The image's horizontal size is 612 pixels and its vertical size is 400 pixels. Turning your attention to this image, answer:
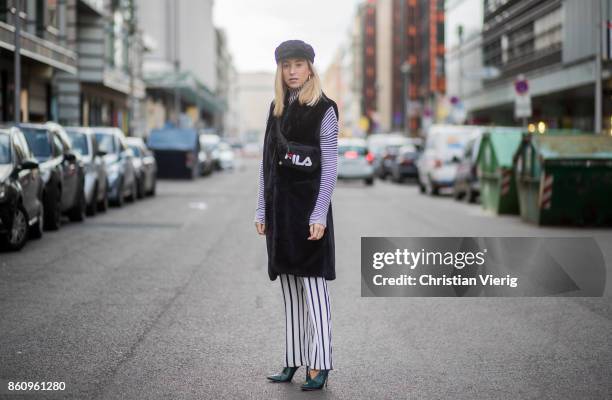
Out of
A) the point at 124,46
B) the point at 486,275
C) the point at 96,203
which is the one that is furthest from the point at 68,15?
the point at 486,275

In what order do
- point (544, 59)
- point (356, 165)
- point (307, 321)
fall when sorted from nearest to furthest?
point (307, 321) → point (356, 165) → point (544, 59)

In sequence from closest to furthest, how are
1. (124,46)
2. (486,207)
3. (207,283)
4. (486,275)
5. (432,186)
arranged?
(486,275), (207,283), (486,207), (432,186), (124,46)

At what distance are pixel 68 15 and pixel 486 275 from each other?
47613mm

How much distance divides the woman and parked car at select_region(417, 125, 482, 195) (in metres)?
26.3

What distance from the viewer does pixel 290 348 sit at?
633cm

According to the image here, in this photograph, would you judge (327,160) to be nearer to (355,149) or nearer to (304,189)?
(304,189)

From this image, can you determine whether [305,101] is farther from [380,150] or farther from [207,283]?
[380,150]

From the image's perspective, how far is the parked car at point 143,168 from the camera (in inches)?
1139

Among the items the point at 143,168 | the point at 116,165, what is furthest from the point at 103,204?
the point at 143,168

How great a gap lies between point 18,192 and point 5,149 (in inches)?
38.7

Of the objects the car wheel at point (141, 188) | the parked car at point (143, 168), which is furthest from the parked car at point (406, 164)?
the car wheel at point (141, 188)

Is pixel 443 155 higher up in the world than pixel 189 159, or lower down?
higher up

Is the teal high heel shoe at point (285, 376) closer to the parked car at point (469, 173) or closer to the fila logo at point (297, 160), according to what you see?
the fila logo at point (297, 160)

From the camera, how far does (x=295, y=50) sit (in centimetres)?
600
